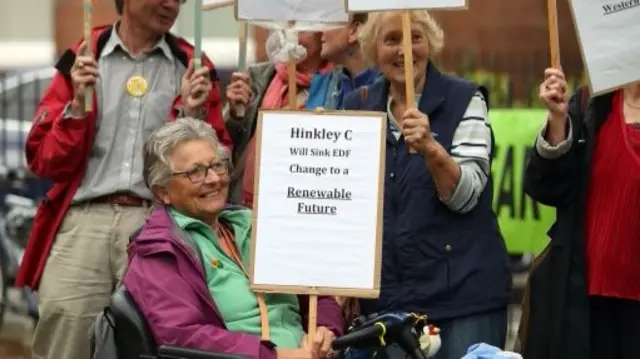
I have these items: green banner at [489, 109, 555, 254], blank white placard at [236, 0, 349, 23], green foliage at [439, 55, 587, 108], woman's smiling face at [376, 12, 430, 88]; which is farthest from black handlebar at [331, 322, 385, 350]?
green foliage at [439, 55, 587, 108]

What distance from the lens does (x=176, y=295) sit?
5.67m

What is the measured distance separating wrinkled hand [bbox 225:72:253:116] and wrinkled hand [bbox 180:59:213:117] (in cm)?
15

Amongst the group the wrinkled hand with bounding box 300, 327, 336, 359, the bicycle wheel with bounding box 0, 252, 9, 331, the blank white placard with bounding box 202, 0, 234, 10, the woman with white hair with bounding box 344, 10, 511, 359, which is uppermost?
the blank white placard with bounding box 202, 0, 234, 10

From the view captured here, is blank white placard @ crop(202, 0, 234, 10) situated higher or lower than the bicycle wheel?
higher

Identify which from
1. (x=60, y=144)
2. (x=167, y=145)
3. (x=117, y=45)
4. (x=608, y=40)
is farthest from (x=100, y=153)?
(x=608, y=40)

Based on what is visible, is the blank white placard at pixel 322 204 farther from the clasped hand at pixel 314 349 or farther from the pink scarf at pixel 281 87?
the pink scarf at pixel 281 87

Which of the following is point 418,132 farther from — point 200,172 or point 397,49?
point 200,172

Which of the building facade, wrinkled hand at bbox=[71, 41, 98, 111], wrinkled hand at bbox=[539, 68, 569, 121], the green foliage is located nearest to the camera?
wrinkled hand at bbox=[539, 68, 569, 121]

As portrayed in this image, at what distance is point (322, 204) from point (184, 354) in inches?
28.1

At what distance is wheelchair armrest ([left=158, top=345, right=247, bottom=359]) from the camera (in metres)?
5.42

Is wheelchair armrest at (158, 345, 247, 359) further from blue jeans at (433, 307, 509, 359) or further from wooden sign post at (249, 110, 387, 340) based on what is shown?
blue jeans at (433, 307, 509, 359)

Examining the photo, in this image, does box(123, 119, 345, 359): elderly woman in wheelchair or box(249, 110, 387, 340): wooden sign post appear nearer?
box(123, 119, 345, 359): elderly woman in wheelchair

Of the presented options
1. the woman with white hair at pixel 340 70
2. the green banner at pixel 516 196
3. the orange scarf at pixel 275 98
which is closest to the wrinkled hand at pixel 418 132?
the woman with white hair at pixel 340 70

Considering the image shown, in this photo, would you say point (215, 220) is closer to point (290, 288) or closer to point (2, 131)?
point (290, 288)
